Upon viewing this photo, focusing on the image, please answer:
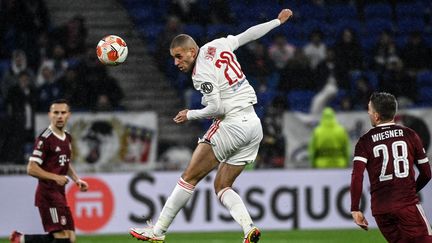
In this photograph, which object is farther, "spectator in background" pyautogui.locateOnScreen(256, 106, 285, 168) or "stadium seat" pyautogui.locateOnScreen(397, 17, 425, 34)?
"stadium seat" pyautogui.locateOnScreen(397, 17, 425, 34)

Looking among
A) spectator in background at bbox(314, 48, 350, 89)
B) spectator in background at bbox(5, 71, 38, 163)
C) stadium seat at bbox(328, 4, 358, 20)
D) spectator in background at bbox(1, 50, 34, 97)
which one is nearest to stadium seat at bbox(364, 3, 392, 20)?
stadium seat at bbox(328, 4, 358, 20)

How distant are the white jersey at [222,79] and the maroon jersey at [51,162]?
5.45 feet

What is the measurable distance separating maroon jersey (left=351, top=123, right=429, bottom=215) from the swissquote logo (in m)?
6.65

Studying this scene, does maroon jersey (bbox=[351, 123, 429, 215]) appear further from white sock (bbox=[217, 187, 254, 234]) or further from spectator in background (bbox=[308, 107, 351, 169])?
spectator in background (bbox=[308, 107, 351, 169])

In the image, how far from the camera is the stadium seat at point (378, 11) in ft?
56.6

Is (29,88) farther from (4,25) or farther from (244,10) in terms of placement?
(244,10)

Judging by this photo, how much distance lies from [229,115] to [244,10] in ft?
29.5

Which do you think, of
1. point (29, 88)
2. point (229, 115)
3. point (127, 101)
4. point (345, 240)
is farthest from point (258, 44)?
point (229, 115)

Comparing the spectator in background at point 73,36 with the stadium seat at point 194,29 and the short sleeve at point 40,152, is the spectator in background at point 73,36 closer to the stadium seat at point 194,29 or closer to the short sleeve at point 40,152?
the stadium seat at point 194,29

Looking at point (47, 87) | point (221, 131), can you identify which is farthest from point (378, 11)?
point (221, 131)

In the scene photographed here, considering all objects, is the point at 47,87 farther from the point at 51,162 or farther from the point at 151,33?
the point at 51,162

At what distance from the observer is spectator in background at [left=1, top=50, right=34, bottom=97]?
1449 centimetres

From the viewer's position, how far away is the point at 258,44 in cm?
1556

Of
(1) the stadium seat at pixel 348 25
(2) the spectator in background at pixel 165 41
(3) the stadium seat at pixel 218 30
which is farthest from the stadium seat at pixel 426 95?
(2) the spectator in background at pixel 165 41
